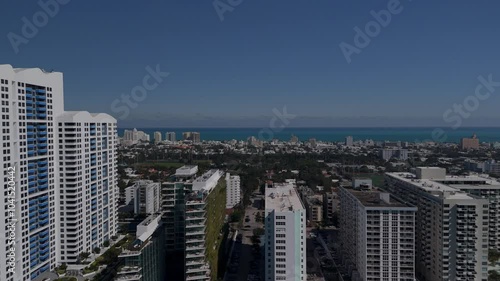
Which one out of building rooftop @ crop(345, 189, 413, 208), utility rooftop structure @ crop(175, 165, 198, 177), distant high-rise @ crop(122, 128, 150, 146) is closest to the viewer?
building rooftop @ crop(345, 189, 413, 208)

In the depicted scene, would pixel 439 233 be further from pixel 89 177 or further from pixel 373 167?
pixel 373 167

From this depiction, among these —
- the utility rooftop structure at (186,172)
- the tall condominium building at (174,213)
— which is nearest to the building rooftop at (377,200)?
the tall condominium building at (174,213)

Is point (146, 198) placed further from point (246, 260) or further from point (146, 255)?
point (146, 255)

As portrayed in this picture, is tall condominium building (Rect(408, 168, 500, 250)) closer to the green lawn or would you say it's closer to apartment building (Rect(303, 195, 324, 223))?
apartment building (Rect(303, 195, 324, 223))

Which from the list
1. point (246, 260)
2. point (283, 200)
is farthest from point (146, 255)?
point (246, 260)

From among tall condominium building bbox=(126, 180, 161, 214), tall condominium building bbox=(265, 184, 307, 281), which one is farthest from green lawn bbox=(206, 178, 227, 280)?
tall condominium building bbox=(126, 180, 161, 214)

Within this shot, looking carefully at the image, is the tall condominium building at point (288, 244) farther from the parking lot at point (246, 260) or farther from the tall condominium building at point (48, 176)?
the tall condominium building at point (48, 176)

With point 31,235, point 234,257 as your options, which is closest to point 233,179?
point 234,257
